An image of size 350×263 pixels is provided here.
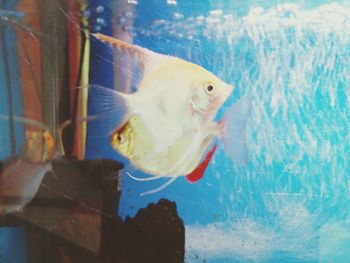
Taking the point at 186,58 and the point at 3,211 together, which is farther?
the point at 3,211

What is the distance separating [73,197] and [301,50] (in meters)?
1.18

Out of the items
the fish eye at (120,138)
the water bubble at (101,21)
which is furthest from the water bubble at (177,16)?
the fish eye at (120,138)

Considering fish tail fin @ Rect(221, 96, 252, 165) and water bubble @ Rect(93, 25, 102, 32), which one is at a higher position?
water bubble @ Rect(93, 25, 102, 32)

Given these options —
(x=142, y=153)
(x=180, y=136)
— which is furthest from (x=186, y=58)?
(x=142, y=153)

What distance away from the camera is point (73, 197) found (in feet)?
6.06

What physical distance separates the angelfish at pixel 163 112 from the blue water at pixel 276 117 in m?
0.06

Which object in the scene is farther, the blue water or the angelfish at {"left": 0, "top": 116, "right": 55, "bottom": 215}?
the angelfish at {"left": 0, "top": 116, "right": 55, "bottom": 215}

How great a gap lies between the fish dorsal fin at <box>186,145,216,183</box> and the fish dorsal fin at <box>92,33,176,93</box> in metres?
0.43

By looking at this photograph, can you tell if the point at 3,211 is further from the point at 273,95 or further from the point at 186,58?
the point at 273,95

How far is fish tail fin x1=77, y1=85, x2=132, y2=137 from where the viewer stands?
180 centimetres

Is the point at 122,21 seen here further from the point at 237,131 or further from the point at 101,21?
the point at 237,131

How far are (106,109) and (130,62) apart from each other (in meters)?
0.23

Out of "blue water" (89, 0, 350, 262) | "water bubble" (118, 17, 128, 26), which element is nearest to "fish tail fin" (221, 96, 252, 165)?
"blue water" (89, 0, 350, 262)

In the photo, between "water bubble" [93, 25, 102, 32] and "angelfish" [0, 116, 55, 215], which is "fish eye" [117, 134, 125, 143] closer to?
"angelfish" [0, 116, 55, 215]
